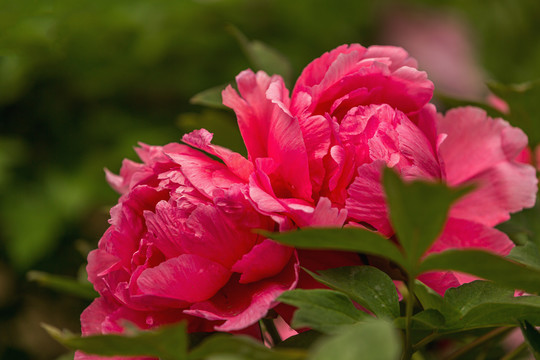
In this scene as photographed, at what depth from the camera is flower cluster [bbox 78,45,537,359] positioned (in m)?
0.27

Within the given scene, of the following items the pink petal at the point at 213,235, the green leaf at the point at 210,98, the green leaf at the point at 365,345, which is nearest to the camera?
the green leaf at the point at 365,345

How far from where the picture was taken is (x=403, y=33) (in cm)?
197

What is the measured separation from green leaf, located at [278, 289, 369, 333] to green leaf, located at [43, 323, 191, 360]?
0.05 meters

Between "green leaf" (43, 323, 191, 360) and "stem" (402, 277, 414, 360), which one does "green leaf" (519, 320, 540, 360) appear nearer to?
"stem" (402, 277, 414, 360)

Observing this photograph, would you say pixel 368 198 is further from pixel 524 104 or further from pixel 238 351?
pixel 524 104

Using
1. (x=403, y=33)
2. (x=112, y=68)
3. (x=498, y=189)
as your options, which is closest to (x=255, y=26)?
(x=112, y=68)

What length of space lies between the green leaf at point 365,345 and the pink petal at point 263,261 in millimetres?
84

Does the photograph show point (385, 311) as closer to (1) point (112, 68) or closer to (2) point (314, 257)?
(2) point (314, 257)

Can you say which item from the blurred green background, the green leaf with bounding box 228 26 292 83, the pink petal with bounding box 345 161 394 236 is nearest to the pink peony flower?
the pink petal with bounding box 345 161 394 236

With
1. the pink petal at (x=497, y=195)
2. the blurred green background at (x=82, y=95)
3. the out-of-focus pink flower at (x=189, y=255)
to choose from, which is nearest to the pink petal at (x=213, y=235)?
the out-of-focus pink flower at (x=189, y=255)

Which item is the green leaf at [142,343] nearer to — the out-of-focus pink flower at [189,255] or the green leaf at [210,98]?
the out-of-focus pink flower at [189,255]

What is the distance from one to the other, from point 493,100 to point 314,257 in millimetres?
331

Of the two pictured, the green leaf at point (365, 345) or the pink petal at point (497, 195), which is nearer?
the green leaf at point (365, 345)

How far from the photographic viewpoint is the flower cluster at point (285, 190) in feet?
→ 0.89
